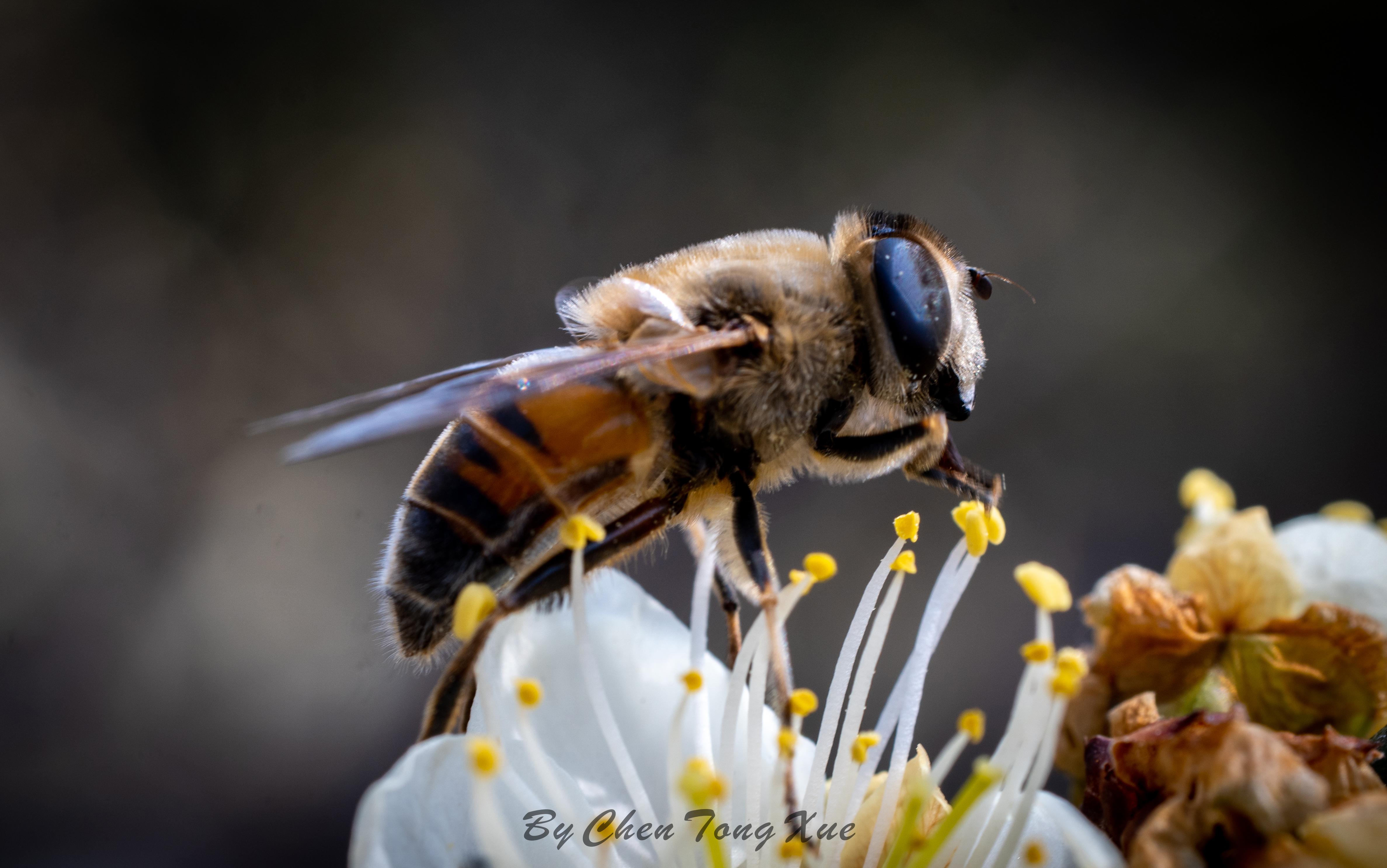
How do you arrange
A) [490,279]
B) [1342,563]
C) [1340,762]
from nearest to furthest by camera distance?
[1340,762], [1342,563], [490,279]

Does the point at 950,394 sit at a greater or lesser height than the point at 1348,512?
greater

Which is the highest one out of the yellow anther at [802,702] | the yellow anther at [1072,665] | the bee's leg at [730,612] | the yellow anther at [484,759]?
the yellow anther at [484,759]

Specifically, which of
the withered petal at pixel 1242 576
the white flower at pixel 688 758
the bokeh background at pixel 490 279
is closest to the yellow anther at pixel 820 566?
the white flower at pixel 688 758

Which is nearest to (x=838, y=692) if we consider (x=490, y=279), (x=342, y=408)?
(x=342, y=408)

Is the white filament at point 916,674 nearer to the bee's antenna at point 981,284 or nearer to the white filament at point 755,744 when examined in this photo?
the white filament at point 755,744

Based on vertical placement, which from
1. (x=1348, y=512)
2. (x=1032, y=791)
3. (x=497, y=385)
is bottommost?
(x=1348, y=512)

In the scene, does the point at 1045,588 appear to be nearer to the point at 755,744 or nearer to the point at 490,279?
the point at 755,744
